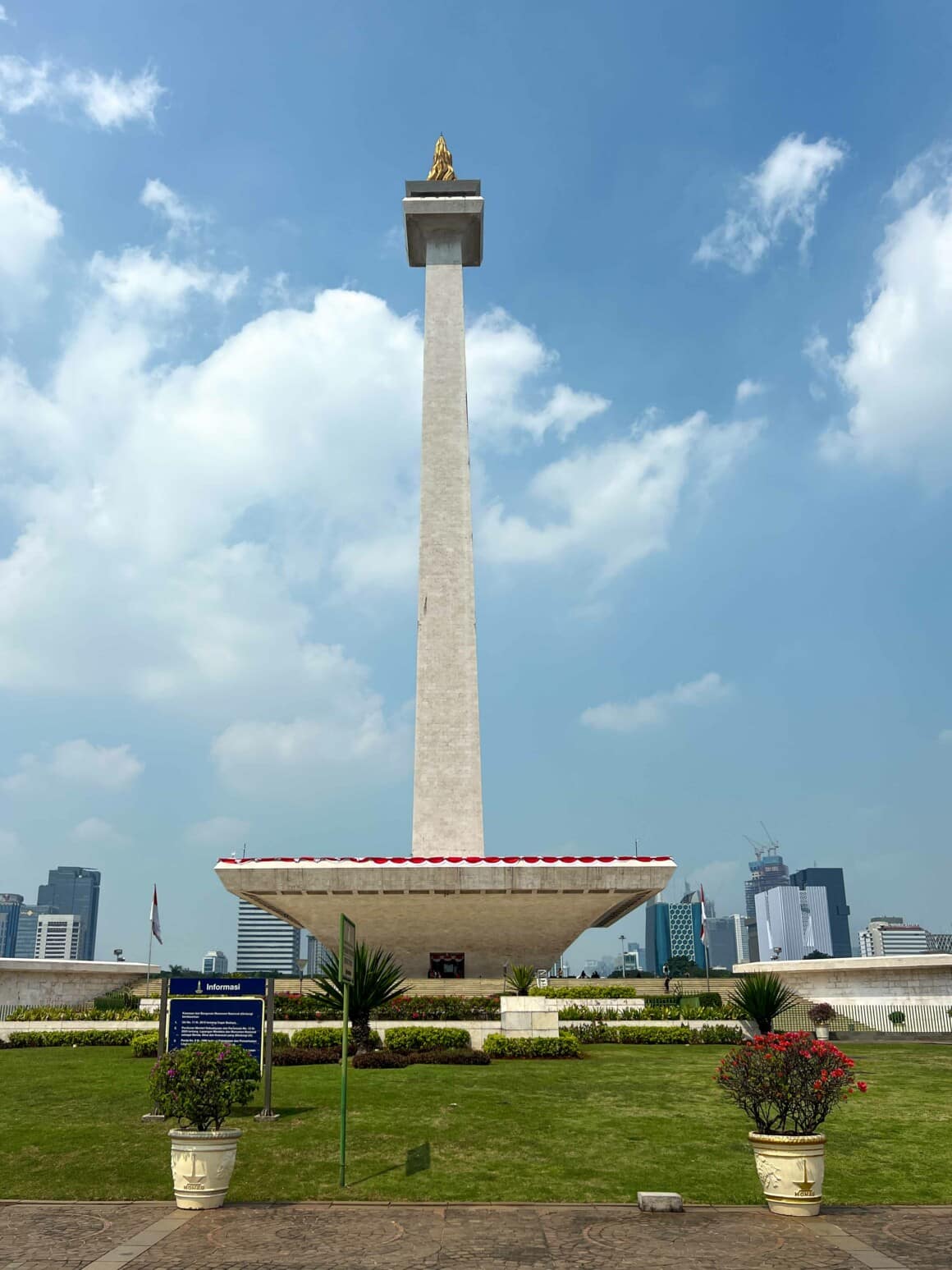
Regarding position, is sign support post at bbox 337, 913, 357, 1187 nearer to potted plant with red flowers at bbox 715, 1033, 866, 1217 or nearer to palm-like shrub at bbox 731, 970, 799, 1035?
potted plant with red flowers at bbox 715, 1033, 866, 1217

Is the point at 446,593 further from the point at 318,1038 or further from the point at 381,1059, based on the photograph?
the point at 381,1059

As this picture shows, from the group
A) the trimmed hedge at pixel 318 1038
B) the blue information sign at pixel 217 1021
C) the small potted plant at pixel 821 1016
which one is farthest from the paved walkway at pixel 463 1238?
the small potted plant at pixel 821 1016

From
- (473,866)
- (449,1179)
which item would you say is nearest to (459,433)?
(473,866)

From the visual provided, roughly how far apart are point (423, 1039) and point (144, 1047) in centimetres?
661

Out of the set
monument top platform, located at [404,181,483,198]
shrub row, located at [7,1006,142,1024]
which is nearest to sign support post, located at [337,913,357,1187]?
shrub row, located at [7,1006,142,1024]

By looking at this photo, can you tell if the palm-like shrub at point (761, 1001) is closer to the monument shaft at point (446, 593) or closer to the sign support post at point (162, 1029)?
the monument shaft at point (446, 593)

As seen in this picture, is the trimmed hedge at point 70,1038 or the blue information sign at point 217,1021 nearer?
the blue information sign at point 217,1021

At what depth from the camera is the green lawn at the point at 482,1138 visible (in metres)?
11.3

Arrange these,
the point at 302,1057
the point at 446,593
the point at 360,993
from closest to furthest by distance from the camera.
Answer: the point at 302,1057, the point at 360,993, the point at 446,593

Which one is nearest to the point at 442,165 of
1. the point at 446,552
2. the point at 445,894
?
the point at 446,552

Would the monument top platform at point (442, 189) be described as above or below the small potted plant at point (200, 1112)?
above

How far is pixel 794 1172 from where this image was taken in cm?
1022

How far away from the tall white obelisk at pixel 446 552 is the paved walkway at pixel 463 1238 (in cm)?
2511

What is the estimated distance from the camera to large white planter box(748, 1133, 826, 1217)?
10.2 meters
